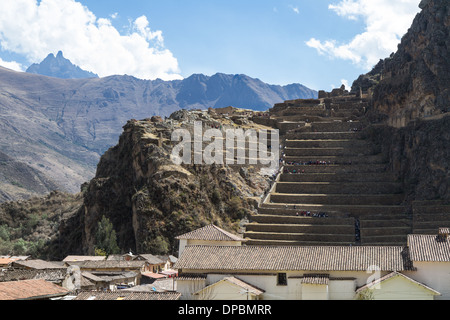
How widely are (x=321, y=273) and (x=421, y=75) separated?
1772 inches

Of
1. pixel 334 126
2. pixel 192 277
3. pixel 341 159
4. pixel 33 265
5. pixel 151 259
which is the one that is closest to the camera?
pixel 192 277

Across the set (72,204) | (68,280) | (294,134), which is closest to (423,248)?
(68,280)

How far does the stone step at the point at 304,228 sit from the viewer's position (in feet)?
199

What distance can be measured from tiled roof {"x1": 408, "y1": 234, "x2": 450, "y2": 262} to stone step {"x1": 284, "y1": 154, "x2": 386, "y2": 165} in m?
40.7

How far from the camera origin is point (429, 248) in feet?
113

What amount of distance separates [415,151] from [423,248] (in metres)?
37.3

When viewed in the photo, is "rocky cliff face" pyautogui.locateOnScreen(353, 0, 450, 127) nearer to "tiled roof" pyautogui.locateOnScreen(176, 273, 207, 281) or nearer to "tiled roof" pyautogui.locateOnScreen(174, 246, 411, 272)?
"tiled roof" pyautogui.locateOnScreen(174, 246, 411, 272)

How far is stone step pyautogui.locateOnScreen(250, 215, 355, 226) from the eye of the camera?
62331 mm

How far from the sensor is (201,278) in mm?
35719

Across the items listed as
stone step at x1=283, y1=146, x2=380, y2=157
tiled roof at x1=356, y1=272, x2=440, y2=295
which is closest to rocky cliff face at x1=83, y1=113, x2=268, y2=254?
stone step at x1=283, y1=146, x2=380, y2=157

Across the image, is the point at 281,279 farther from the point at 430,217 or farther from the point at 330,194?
the point at 330,194

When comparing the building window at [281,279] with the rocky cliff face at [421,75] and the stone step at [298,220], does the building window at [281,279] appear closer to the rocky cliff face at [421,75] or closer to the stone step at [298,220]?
the stone step at [298,220]

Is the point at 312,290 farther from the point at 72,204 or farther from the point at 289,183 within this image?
the point at 72,204

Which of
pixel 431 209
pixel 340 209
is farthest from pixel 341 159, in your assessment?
pixel 431 209
